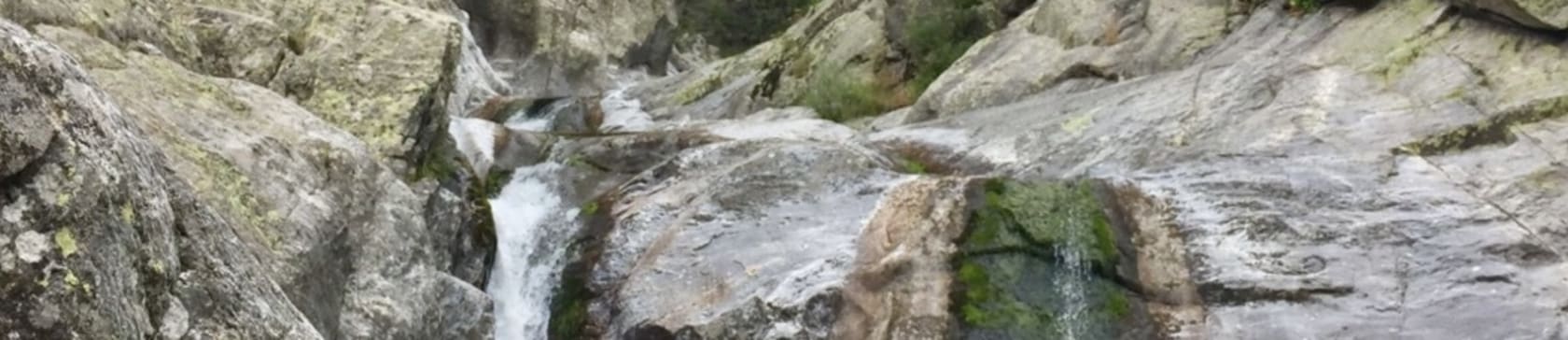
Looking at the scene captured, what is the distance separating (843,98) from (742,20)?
28849 mm

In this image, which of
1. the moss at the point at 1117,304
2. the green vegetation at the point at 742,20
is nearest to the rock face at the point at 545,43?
the green vegetation at the point at 742,20

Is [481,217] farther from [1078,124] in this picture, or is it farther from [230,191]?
[1078,124]

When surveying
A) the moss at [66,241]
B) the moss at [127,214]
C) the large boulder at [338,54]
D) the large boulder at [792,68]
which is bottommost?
Answer: the large boulder at [792,68]

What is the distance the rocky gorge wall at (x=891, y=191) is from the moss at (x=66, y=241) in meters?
0.44

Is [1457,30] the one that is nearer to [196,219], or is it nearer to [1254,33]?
[1254,33]

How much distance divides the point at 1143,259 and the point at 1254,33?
725 centimetres

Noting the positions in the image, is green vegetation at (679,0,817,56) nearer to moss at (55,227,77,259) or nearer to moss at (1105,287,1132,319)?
moss at (1105,287,1132,319)

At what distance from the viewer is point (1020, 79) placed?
20578mm

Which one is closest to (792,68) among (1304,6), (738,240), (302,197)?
(1304,6)

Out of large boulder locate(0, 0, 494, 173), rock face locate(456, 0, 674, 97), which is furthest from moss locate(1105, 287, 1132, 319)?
rock face locate(456, 0, 674, 97)

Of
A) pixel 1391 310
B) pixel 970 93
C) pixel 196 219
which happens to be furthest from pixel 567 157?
pixel 196 219

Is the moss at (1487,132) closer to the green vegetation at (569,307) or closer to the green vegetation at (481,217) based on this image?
the green vegetation at (569,307)

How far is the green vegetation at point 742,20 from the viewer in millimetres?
50781

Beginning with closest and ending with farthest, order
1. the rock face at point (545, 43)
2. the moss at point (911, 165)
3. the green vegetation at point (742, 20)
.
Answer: the moss at point (911, 165), the rock face at point (545, 43), the green vegetation at point (742, 20)
